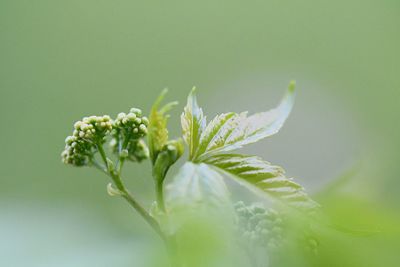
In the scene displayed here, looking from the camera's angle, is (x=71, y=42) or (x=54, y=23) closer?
(x=71, y=42)

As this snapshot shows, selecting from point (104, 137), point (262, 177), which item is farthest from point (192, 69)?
point (262, 177)

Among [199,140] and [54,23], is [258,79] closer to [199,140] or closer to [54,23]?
[54,23]

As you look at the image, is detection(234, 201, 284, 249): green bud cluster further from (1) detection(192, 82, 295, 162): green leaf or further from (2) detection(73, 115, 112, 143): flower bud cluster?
(2) detection(73, 115, 112, 143): flower bud cluster

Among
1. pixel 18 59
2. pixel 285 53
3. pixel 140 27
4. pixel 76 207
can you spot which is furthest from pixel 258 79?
pixel 76 207

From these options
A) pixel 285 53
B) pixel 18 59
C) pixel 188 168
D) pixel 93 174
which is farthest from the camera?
pixel 285 53

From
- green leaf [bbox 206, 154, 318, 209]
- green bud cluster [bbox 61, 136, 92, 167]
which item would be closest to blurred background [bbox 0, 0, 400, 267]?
green bud cluster [bbox 61, 136, 92, 167]

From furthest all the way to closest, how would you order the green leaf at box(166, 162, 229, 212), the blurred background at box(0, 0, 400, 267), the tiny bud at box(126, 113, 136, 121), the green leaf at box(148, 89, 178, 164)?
1. the blurred background at box(0, 0, 400, 267)
2. the tiny bud at box(126, 113, 136, 121)
3. the green leaf at box(148, 89, 178, 164)
4. the green leaf at box(166, 162, 229, 212)
